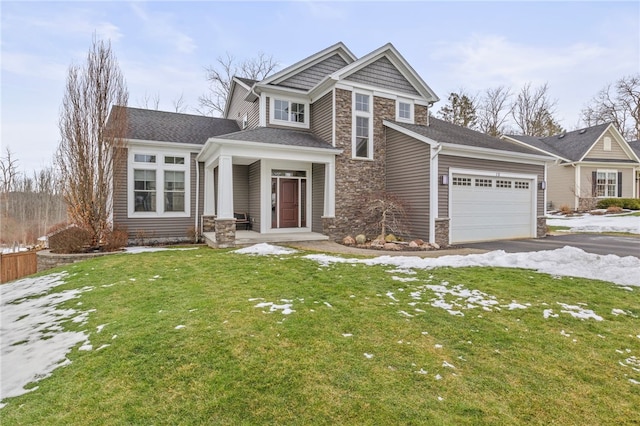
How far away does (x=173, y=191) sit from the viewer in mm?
12055

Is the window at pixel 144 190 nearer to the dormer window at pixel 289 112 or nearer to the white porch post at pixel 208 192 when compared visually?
the white porch post at pixel 208 192

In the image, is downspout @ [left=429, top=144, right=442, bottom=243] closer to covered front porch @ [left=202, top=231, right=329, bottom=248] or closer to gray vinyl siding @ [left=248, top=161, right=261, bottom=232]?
covered front porch @ [left=202, top=231, right=329, bottom=248]

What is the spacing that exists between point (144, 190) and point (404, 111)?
10.4 meters

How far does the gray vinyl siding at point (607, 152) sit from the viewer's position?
22.5m

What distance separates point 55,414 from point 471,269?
6.65 metres

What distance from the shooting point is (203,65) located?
91.0 ft

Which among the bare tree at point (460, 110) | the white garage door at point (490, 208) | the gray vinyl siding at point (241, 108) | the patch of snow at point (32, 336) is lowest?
the patch of snow at point (32, 336)

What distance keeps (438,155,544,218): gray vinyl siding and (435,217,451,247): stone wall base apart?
17 centimetres

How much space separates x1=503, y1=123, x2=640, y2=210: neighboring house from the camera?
22.1 m

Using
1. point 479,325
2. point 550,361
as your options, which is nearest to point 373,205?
point 479,325

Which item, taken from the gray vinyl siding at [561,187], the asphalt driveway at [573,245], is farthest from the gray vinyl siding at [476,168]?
the gray vinyl siding at [561,187]

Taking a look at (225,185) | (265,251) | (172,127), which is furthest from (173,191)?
(265,251)

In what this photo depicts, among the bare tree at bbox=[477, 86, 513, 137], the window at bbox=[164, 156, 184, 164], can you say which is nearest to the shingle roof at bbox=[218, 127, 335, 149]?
the window at bbox=[164, 156, 184, 164]

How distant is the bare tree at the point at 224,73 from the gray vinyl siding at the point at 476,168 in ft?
72.9
